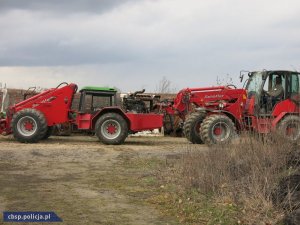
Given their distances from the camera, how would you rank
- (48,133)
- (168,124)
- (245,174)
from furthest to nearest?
(168,124) < (48,133) < (245,174)

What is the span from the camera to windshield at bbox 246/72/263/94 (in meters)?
18.1

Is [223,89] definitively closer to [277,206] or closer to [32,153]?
[32,153]

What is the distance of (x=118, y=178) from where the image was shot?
10.8 meters

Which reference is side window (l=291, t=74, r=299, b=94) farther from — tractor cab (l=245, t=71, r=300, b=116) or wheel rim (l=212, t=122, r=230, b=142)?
wheel rim (l=212, t=122, r=230, b=142)

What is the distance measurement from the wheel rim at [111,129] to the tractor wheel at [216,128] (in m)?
2.99

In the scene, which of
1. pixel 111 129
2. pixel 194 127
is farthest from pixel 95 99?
pixel 194 127

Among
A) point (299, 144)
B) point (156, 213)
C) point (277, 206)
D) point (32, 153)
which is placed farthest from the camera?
point (32, 153)

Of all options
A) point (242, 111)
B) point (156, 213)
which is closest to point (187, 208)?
point (156, 213)

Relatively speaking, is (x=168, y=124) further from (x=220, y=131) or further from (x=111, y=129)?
(x=220, y=131)

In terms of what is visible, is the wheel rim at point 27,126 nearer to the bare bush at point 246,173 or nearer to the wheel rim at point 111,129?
the wheel rim at point 111,129

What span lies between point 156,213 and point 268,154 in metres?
2.56

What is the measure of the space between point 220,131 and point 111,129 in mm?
3862

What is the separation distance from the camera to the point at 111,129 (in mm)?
17812

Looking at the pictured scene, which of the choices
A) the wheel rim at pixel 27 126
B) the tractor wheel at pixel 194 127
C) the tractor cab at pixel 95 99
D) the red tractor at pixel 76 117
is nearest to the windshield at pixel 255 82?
the tractor wheel at pixel 194 127
